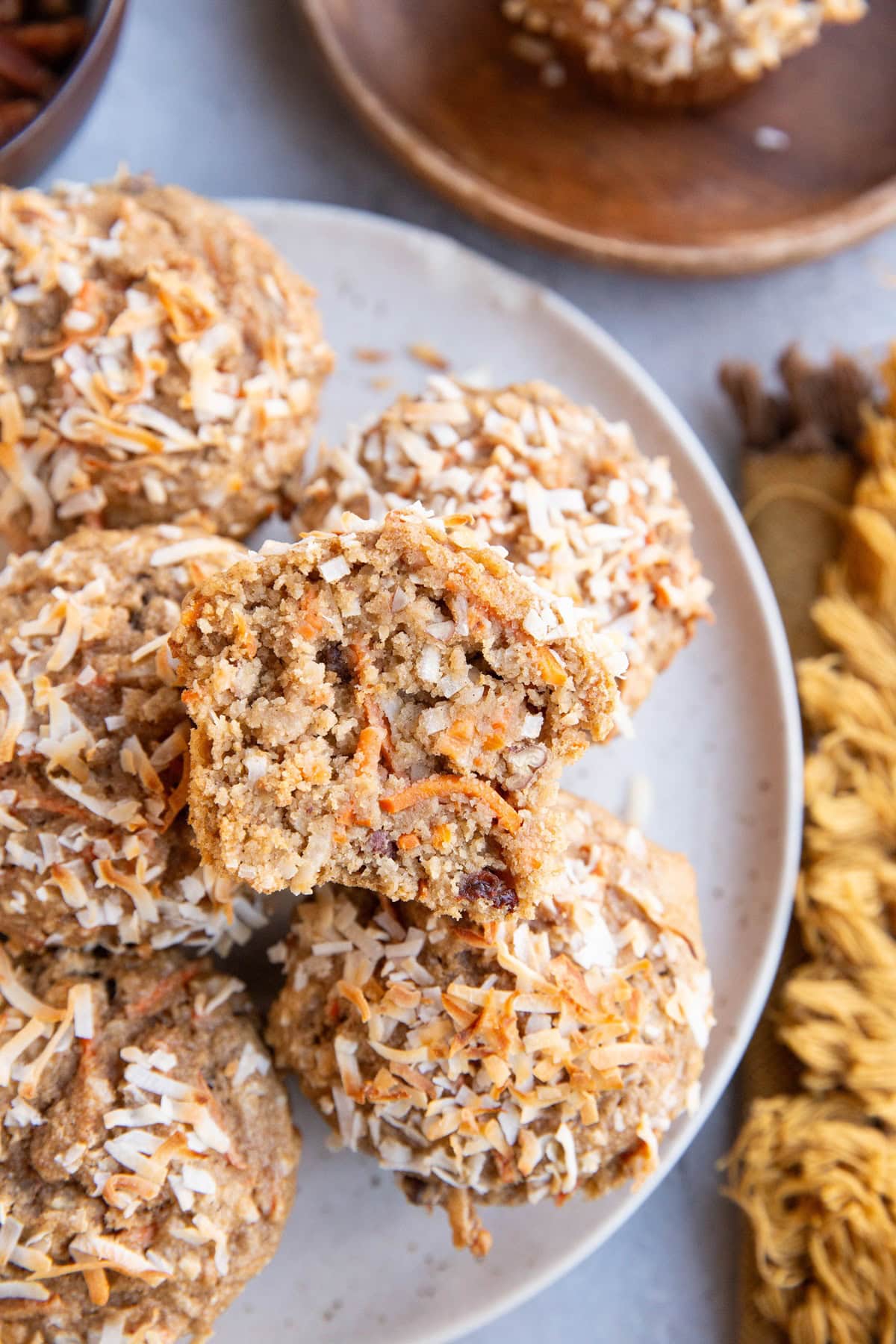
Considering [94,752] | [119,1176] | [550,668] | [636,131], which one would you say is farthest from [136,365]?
[636,131]

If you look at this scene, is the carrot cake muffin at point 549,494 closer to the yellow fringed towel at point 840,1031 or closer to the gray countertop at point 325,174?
the yellow fringed towel at point 840,1031

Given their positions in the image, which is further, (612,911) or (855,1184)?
(855,1184)

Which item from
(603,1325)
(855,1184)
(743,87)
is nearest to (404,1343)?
(603,1325)

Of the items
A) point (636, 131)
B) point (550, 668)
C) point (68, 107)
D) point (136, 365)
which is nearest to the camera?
point (550, 668)

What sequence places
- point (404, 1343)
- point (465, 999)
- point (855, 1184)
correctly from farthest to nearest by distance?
point (855, 1184)
point (404, 1343)
point (465, 999)

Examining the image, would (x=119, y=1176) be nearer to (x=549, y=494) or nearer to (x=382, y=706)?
(x=382, y=706)

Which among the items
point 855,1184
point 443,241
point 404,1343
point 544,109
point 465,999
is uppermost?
point 544,109

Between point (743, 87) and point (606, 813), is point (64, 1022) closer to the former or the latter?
point (606, 813)

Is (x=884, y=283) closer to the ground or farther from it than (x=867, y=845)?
farther from it
